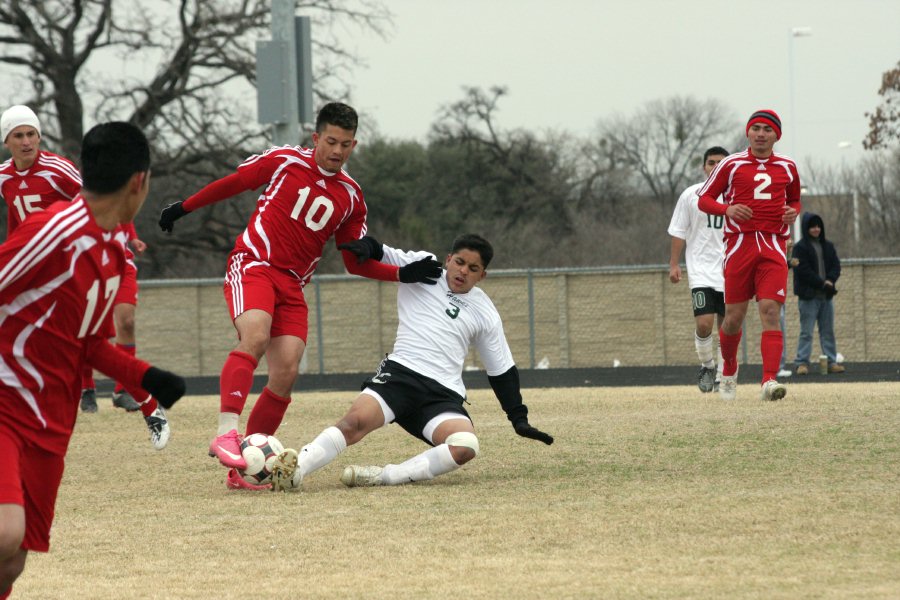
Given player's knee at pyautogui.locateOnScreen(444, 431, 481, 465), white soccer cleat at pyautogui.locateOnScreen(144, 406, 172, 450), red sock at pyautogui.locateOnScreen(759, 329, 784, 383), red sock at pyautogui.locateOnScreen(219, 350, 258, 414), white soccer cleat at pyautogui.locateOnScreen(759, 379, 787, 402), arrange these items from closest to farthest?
player's knee at pyautogui.locateOnScreen(444, 431, 481, 465) → red sock at pyautogui.locateOnScreen(219, 350, 258, 414) → white soccer cleat at pyautogui.locateOnScreen(144, 406, 172, 450) → white soccer cleat at pyautogui.locateOnScreen(759, 379, 787, 402) → red sock at pyautogui.locateOnScreen(759, 329, 784, 383)

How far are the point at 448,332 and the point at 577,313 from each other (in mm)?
16761

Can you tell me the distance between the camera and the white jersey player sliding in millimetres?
6953

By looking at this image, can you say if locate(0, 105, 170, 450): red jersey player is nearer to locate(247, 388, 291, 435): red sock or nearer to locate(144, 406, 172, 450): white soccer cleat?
locate(144, 406, 172, 450): white soccer cleat

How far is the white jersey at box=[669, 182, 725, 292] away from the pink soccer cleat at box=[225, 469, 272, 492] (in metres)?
6.82

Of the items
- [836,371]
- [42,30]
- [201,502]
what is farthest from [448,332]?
[42,30]

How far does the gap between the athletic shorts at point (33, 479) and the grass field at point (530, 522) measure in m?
0.64

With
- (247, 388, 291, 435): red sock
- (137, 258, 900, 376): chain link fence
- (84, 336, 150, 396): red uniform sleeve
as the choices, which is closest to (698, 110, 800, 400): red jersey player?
(247, 388, 291, 435): red sock

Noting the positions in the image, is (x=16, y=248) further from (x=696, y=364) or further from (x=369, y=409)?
(x=696, y=364)

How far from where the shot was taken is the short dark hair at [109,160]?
4.11m

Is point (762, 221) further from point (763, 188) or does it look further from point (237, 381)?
point (237, 381)

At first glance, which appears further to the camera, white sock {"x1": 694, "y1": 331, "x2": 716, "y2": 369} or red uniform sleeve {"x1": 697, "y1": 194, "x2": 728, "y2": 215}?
white sock {"x1": 694, "y1": 331, "x2": 716, "y2": 369}

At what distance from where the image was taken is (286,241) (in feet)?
24.7

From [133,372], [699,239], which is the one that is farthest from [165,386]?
[699,239]

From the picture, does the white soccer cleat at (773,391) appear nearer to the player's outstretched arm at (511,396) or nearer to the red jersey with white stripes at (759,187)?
the red jersey with white stripes at (759,187)
